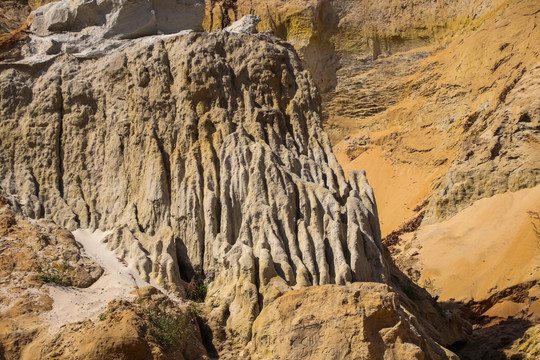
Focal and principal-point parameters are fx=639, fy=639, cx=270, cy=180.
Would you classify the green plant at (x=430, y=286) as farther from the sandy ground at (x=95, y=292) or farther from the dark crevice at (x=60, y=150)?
the dark crevice at (x=60, y=150)

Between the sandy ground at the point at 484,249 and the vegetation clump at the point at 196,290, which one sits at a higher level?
the vegetation clump at the point at 196,290

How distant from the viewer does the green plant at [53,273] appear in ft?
41.1

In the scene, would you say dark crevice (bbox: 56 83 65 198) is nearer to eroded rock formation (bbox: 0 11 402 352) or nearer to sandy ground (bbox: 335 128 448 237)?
eroded rock formation (bbox: 0 11 402 352)

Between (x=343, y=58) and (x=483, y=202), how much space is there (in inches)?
917

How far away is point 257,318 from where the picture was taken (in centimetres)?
1182

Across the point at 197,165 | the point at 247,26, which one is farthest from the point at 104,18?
the point at 197,165

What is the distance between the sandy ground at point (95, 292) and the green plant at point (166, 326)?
808mm

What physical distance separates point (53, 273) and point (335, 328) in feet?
19.0

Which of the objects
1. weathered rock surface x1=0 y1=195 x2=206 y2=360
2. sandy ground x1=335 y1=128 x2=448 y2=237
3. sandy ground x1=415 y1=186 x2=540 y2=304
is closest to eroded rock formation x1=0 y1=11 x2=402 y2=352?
weathered rock surface x1=0 y1=195 x2=206 y2=360

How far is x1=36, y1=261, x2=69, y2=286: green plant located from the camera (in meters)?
12.5

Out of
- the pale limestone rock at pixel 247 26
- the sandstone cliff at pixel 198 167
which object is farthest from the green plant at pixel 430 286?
the pale limestone rock at pixel 247 26

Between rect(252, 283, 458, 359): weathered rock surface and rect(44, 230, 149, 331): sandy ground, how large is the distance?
2.89 metres

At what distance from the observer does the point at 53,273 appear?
1279cm

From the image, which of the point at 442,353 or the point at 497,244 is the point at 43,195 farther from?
the point at 497,244
